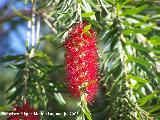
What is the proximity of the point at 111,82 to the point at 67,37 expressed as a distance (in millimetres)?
373

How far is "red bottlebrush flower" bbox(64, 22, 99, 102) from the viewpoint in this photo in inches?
49.8

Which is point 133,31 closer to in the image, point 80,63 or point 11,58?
point 80,63

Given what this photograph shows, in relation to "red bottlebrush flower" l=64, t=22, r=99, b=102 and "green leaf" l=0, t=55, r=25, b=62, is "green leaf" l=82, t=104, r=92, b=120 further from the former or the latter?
"green leaf" l=0, t=55, r=25, b=62

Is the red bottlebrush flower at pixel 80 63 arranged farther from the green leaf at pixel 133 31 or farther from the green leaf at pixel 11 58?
the green leaf at pixel 11 58

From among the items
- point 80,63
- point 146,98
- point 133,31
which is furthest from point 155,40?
point 80,63

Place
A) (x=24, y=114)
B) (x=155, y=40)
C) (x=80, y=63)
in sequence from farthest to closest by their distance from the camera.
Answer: (x=155, y=40) → (x=24, y=114) → (x=80, y=63)

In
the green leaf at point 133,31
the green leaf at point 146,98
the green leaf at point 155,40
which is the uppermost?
the green leaf at point 133,31

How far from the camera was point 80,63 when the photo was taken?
1281mm

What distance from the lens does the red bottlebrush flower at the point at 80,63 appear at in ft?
4.15

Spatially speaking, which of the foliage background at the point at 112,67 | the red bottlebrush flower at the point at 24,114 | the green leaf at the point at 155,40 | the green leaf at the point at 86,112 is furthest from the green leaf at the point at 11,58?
the green leaf at the point at 86,112

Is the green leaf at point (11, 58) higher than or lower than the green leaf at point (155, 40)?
higher

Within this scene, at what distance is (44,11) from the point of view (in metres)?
2.21

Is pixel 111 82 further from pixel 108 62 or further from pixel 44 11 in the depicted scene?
pixel 44 11

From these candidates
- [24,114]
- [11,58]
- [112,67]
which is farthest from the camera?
[11,58]
